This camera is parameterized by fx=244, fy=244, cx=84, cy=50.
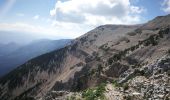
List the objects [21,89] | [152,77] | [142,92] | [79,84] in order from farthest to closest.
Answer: [21,89] → [79,84] → [152,77] → [142,92]

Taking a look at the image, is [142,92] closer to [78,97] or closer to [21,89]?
[78,97]

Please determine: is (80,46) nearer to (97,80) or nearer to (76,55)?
(76,55)

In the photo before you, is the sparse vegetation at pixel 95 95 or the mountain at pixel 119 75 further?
the mountain at pixel 119 75

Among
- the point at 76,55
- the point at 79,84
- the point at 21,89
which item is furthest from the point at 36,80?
the point at 79,84

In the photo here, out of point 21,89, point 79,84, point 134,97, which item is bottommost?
point 21,89

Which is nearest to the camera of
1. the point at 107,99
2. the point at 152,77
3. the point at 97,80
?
the point at 107,99

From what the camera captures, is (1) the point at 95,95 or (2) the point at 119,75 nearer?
(1) the point at 95,95

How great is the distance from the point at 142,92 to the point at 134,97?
1.59m

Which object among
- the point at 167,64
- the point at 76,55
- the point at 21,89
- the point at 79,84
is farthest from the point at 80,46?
the point at 167,64

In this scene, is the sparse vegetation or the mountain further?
the mountain

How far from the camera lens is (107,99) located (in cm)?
2650

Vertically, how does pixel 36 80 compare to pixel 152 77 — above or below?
below

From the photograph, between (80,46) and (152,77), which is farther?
→ (80,46)

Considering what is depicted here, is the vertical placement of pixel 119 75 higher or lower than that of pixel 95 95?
lower
